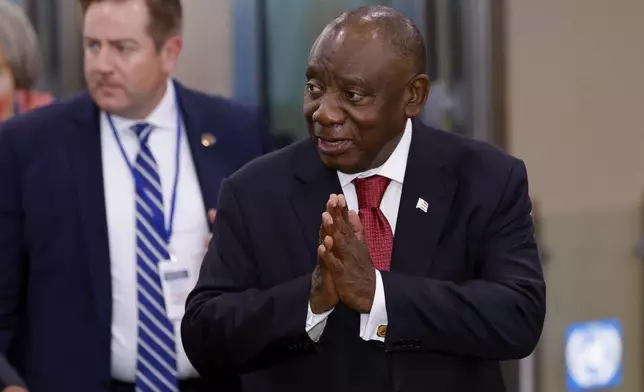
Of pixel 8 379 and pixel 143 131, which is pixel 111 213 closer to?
pixel 143 131

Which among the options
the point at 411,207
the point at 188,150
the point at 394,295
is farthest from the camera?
the point at 188,150

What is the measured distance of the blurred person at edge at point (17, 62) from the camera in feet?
10.3

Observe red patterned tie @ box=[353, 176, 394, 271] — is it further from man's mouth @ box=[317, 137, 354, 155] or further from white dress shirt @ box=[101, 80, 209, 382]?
white dress shirt @ box=[101, 80, 209, 382]

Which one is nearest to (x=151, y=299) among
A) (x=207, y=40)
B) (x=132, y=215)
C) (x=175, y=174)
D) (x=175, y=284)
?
(x=175, y=284)

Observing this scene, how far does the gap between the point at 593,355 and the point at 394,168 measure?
2.64 m

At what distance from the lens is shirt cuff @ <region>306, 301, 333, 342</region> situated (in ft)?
5.74

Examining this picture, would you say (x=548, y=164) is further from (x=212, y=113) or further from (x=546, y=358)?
(x=212, y=113)

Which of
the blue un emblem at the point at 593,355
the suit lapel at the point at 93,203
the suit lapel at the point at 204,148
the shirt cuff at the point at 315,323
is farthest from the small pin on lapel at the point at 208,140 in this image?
the blue un emblem at the point at 593,355

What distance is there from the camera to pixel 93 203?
2611 mm

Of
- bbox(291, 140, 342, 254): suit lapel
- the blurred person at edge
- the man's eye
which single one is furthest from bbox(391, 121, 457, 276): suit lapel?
the blurred person at edge

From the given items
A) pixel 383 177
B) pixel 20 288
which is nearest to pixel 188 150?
pixel 20 288

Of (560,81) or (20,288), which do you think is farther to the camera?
(560,81)

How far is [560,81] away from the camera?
13.3 feet

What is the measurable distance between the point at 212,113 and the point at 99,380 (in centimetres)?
71
